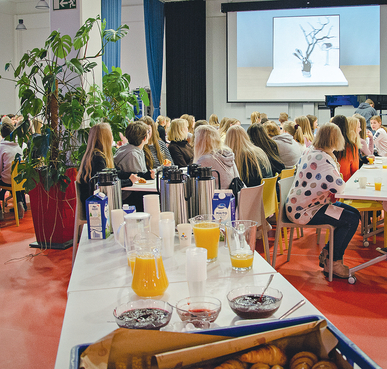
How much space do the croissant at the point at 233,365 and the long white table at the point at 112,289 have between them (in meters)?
0.42

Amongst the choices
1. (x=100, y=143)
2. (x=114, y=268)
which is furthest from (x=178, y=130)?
(x=114, y=268)

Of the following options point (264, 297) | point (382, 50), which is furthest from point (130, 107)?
point (382, 50)

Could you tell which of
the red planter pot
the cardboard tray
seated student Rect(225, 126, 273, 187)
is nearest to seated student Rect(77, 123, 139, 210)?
the red planter pot

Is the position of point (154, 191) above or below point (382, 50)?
below

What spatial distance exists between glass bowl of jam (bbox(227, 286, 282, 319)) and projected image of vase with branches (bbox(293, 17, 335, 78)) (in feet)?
33.5

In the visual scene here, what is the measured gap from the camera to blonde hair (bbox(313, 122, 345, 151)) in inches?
124

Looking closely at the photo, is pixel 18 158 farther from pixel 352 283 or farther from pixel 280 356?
pixel 280 356

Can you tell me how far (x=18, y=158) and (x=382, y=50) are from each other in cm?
959

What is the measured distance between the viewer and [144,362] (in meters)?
0.67

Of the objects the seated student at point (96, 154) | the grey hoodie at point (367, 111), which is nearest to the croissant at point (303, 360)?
the seated student at point (96, 154)

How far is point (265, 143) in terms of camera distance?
4.33 meters

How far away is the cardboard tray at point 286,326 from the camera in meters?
0.70

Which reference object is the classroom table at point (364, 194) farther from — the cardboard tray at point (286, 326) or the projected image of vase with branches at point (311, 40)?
the projected image of vase with branches at point (311, 40)

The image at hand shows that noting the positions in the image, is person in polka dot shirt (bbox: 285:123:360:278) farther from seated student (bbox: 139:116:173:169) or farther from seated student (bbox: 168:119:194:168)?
seated student (bbox: 168:119:194:168)
